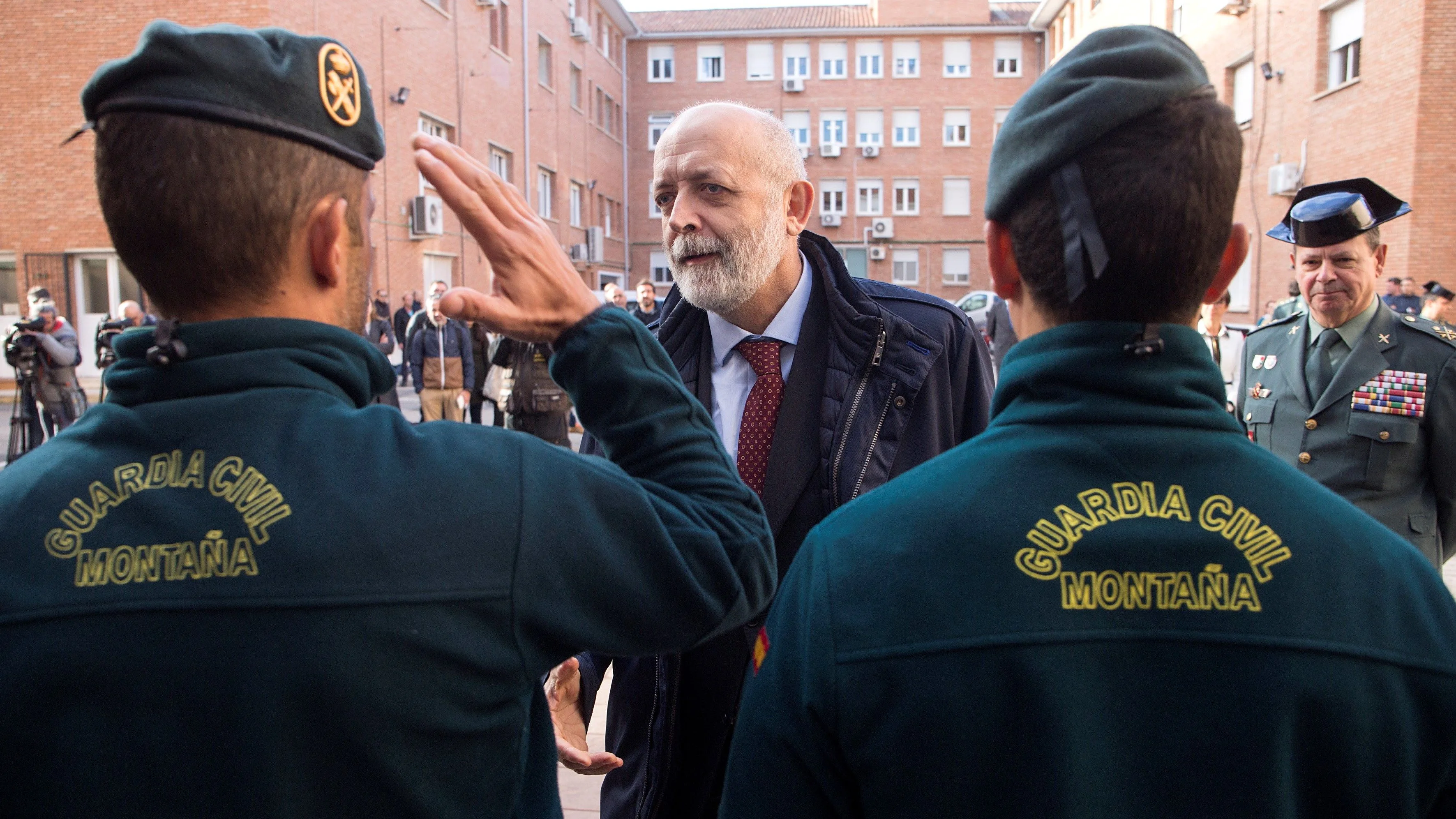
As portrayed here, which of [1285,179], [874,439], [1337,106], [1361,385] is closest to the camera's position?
[874,439]

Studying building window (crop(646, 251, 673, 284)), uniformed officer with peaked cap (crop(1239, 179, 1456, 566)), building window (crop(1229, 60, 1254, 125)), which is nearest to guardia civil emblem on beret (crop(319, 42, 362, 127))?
uniformed officer with peaked cap (crop(1239, 179, 1456, 566))

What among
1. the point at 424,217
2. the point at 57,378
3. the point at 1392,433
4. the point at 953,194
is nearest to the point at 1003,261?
the point at 1392,433

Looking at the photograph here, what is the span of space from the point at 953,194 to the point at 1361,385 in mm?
36478

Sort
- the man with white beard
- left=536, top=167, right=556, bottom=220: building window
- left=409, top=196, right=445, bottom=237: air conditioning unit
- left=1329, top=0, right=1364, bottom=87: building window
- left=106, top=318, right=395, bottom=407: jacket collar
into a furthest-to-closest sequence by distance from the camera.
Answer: left=536, top=167, right=556, bottom=220: building window < left=409, top=196, right=445, bottom=237: air conditioning unit < left=1329, top=0, right=1364, bottom=87: building window < the man with white beard < left=106, top=318, right=395, bottom=407: jacket collar

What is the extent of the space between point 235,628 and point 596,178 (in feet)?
→ 111

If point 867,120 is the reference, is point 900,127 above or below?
below

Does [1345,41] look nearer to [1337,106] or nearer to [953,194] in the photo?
[1337,106]

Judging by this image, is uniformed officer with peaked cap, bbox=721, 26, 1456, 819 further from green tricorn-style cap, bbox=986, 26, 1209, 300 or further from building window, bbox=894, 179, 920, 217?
building window, bbox=894, 179, 920, 217

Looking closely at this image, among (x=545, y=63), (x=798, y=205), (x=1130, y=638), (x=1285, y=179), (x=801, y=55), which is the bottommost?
(x=1130, y=638)

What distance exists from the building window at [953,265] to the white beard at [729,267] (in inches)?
1454

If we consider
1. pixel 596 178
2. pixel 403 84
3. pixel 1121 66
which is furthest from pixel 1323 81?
pixel 596 178

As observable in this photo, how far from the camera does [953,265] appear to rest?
38469 millimetres

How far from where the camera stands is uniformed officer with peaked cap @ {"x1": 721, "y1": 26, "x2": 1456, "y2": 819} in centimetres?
106

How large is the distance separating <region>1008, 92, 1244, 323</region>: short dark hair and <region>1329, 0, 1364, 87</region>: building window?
17.2 meters
